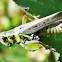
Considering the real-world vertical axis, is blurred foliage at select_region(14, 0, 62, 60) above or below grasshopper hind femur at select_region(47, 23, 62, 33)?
above

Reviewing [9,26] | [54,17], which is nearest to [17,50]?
[9,26]

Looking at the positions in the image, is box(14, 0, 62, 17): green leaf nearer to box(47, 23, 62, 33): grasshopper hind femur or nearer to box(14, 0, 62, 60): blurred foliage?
box(14, 0, 62, 60): blurred foliage

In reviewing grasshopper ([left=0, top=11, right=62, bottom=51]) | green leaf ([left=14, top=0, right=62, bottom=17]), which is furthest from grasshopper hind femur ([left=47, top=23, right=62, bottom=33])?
green leaf ([left=14, top=0, right=62, bottom=17])

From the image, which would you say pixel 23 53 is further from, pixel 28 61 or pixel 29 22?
pixel 29 22

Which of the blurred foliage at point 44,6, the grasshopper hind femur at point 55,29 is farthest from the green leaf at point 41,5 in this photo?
the grasshopper hind femur at point 55,29

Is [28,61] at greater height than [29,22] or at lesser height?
lesser

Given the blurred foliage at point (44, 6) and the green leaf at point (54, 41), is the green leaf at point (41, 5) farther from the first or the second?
the green leaf at point (54, 41)

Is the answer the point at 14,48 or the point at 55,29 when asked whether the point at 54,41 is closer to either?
the point at 55,29
